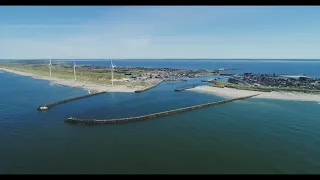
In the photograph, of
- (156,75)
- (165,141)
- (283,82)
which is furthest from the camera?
(156,75)

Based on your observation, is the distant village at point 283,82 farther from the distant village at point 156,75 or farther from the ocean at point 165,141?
the ocean at point 165,141

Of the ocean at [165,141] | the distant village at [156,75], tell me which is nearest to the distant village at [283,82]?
the distant village at [156,75]

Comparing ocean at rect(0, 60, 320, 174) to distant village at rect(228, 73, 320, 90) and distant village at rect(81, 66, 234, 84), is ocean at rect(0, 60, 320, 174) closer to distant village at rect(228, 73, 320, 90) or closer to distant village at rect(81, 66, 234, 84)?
distant village at rect(228, 73, 320, 90)

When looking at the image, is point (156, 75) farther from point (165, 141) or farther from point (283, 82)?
point (165, 141)

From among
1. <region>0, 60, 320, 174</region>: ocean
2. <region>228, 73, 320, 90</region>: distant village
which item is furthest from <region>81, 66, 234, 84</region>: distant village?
<region>0, 60, 320, 174</region>: ocean

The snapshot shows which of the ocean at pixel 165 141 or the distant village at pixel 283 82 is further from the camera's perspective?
the distant village at pixel 283 82

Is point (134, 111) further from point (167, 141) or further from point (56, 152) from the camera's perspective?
point (56, 152)

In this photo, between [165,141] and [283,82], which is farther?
[283,82]

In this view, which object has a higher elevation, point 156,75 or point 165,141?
point 156,75

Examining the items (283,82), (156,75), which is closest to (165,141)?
(283,82)

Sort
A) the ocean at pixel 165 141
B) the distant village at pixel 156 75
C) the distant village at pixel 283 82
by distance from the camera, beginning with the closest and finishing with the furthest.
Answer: the ocean at pixel 165 141 → the distant village at pixel 283 82 → the distant village at pixel 156 75
